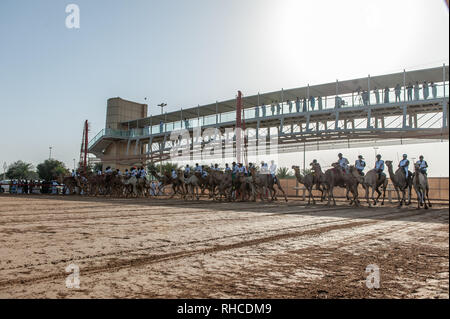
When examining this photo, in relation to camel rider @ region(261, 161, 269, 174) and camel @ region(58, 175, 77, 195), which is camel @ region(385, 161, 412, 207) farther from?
camel @ region(58, 175, 77, 195)

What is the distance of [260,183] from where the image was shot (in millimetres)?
20484

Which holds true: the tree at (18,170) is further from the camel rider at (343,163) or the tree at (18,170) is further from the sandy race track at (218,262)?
the sandy race track at (218,262)

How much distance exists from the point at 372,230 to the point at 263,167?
13657 millimetres

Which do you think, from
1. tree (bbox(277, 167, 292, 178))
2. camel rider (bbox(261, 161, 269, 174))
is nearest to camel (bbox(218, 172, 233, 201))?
camel rider (bbox(261, 161, 269, 174))

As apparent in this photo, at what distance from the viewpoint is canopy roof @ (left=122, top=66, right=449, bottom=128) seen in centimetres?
2602

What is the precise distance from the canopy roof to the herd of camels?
9263 millimetres

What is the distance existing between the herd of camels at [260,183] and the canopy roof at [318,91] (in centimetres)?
926

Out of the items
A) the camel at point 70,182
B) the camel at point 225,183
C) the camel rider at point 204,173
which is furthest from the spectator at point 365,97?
the camel at point 70,182

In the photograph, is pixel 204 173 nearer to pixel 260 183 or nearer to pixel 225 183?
pixel 225 183

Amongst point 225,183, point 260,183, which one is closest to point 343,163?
point 260,183

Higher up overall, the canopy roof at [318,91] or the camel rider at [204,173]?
the canopy roof at [318,91]

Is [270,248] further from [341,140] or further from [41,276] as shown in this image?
[341,140]

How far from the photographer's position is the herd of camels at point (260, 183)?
16.2 m
